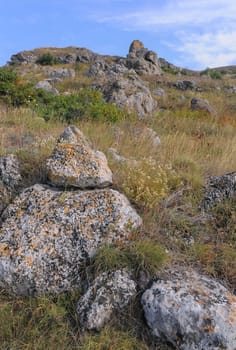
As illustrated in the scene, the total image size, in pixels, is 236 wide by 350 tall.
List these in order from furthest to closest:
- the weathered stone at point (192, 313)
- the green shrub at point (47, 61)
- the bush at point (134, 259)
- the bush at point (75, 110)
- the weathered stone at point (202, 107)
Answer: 1. the green shrub at point (47, 61)
2. the weathered stone at point (202, 107)
3. the bush at point (75, 110)
4. the bush at point (134, 259)
5. the weathered stone at point (192, 313)

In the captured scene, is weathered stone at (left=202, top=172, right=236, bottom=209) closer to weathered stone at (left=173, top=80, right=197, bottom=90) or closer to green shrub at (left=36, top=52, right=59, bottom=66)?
weathered stone at (left=173, top=80, right=197, bottom=90)

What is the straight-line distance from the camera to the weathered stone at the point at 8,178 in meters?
4.23

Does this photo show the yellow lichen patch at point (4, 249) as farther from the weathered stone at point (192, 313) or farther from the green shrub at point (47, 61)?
the green shrub at point (47, 61)

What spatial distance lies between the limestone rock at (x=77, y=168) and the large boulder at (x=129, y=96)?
6733 millimetres

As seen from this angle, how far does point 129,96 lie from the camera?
11586 millimetres

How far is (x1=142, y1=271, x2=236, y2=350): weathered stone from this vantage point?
2.78m

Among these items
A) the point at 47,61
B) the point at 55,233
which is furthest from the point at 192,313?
the point at 47,61

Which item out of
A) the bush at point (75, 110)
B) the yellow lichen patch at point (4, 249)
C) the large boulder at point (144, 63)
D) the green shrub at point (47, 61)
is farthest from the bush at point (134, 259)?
the green shrub at point (47, 61)

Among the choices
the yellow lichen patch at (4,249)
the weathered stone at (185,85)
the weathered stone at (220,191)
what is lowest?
the weathered stone at (185,85)

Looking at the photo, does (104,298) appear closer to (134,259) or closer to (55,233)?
(134,259)

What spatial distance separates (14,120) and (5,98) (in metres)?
2.77

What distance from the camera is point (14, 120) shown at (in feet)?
22.1

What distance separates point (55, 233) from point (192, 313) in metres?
1.52

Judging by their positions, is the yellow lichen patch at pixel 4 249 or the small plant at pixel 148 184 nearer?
the yellow lichen patch at pixel 4 249
